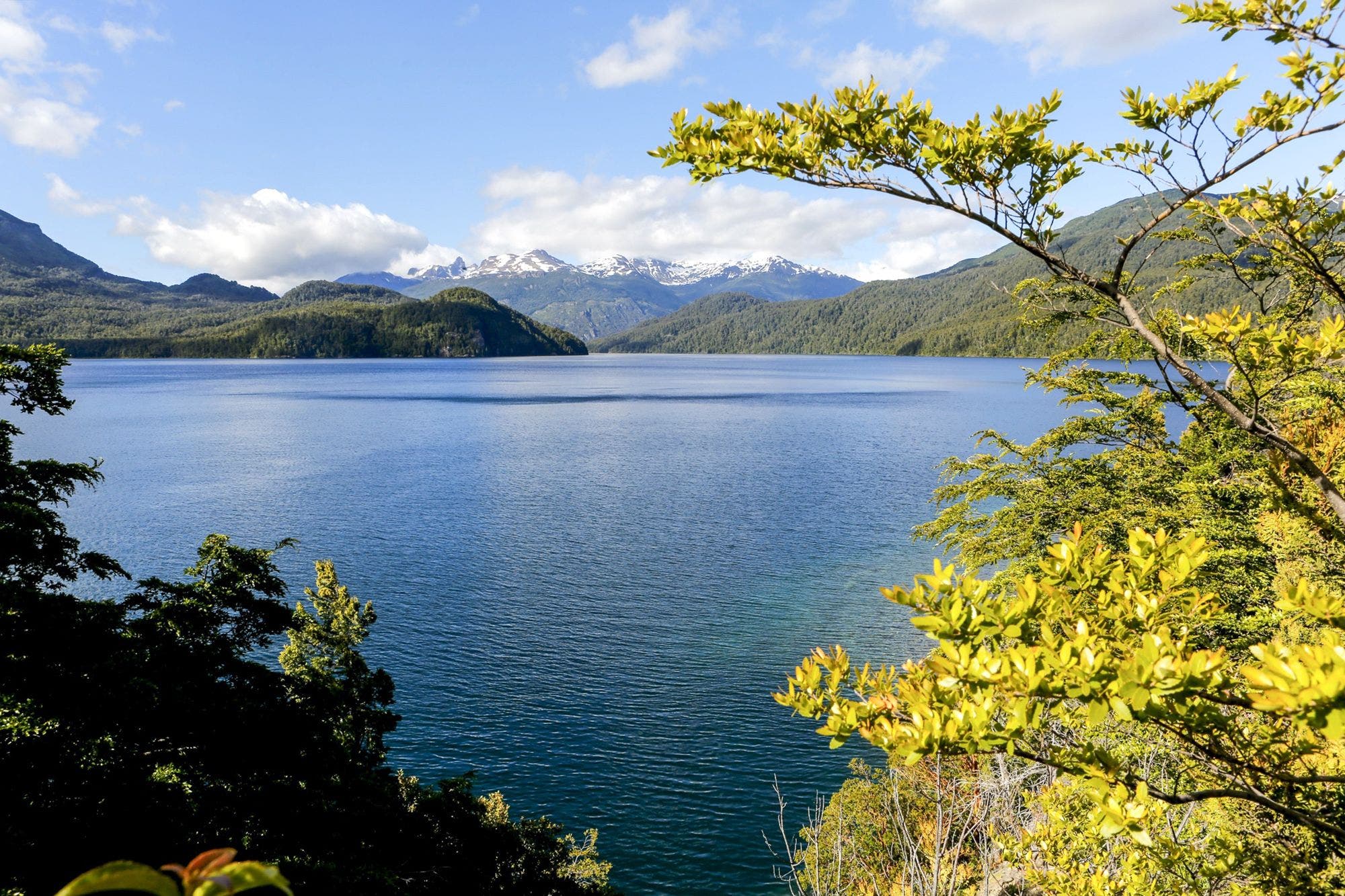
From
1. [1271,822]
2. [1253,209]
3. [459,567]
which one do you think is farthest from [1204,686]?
[459,567]

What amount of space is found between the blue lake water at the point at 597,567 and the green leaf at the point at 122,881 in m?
22.5

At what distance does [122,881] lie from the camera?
1.26 m

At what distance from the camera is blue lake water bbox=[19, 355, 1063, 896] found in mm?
24641

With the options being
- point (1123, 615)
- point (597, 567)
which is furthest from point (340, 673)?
point (597, 567)

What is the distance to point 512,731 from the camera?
27016 mm

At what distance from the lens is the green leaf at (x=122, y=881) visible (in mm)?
1217

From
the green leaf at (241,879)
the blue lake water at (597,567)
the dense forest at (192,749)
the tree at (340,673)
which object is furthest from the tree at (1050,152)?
the blue lake water at (597,567)

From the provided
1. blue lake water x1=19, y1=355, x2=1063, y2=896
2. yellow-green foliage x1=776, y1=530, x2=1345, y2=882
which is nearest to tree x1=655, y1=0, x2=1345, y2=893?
yellow-green foliage x1=776, y1=530, x2=1345, y2=882

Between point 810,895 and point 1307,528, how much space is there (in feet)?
50.8

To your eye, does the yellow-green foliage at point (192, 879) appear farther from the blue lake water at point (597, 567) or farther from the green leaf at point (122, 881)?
the blue lake water at point (597, 567)

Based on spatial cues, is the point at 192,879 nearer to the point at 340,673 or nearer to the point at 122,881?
the point at 122,881

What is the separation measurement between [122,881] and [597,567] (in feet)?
140

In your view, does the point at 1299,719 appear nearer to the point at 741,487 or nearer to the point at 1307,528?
the point at 1307,528

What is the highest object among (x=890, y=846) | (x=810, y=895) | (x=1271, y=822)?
(x=1271, y=822)
